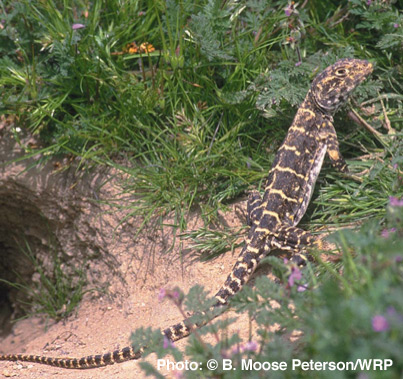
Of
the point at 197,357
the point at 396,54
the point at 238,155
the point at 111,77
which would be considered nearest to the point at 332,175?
the point at 238,155

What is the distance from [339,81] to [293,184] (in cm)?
109

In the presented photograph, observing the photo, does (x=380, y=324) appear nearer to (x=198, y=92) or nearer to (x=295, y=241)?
(x=295, y=241)

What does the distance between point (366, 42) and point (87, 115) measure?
324 centimetres

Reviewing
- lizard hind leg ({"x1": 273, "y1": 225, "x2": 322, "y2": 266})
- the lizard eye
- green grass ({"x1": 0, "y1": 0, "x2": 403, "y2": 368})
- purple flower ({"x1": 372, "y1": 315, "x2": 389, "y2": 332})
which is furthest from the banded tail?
purple flower ({"x1": 372, "y1": 315, "x2": 389, "y2": 332})

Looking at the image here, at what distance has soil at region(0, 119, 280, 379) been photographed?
5125 millimetres

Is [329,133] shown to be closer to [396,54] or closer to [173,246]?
[396,54]

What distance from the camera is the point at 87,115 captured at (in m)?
6.02

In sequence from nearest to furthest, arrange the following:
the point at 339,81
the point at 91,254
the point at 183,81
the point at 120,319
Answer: the point at 339,81, the point at 120,319, the point at 183,81, the point at 91,254

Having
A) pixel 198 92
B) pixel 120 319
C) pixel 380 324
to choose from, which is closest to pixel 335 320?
pixel 380 324

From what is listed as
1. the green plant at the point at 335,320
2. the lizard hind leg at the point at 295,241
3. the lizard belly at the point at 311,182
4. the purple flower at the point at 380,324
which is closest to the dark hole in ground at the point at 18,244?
the lizard hind leg at the point at 295,241

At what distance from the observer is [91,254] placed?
255 inches

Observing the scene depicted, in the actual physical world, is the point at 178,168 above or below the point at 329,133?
below

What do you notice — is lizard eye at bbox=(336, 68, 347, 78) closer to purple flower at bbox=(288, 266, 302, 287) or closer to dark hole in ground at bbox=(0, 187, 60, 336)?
purple flower at bbox=(288, 266, 302, 287)

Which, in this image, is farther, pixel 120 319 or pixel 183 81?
pixel 183 81
